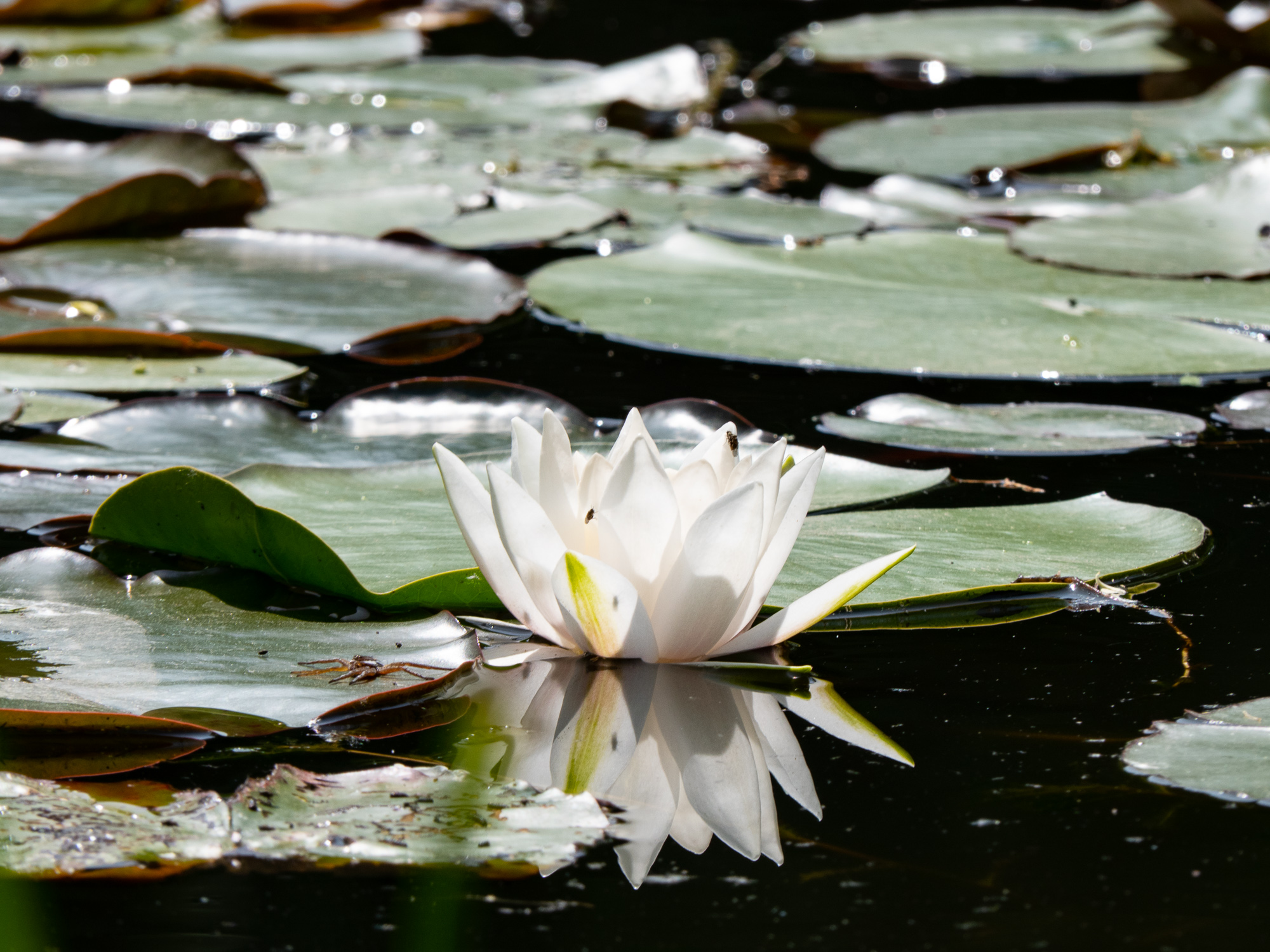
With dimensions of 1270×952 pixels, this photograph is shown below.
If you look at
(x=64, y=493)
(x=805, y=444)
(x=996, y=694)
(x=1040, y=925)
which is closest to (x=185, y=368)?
(x=64, y=493)

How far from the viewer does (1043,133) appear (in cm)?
350

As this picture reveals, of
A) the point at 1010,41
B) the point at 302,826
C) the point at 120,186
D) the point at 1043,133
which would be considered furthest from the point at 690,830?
the point at 1010,41

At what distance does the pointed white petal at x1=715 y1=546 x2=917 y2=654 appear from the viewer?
1150 millimetres

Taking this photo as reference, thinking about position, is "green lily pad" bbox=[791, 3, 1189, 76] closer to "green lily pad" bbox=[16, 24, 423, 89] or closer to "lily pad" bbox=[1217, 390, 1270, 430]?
"green lily pad" bbox=[16, 24, 423, 89]

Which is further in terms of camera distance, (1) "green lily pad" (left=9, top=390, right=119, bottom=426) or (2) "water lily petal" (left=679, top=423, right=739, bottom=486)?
(1) "green lily pad" (left=9, top=390, right=119, bottom=426)

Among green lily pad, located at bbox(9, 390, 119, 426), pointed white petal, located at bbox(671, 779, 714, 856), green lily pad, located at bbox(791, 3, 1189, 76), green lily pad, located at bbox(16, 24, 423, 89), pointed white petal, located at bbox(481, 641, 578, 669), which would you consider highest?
green lily pad, located at bbox(791, 3, 1189, 76)

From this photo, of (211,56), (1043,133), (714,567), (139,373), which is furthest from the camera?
(211,56)

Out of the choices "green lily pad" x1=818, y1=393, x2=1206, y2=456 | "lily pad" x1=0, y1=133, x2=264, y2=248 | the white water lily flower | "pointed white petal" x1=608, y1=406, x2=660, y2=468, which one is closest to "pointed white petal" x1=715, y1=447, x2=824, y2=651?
the white water lily flower

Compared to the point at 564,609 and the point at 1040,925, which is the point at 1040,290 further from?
the point at 1040,925

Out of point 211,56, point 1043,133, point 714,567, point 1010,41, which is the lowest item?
point 714,567

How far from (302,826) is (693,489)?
43cm

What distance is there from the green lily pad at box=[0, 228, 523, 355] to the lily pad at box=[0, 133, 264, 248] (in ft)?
0.17

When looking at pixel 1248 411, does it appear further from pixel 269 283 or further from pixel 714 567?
pixel 269 283

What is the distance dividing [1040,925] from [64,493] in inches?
43.3
